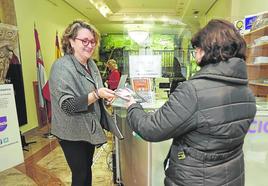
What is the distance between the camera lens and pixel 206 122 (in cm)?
90

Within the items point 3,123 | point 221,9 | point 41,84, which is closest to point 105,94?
point 3,123

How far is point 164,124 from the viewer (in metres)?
0.92

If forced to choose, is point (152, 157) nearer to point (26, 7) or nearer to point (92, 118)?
point (92, 118)

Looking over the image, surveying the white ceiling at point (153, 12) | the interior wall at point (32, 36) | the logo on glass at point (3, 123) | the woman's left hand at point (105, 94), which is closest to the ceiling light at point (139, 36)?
the woman's left hand at point (105, 94)

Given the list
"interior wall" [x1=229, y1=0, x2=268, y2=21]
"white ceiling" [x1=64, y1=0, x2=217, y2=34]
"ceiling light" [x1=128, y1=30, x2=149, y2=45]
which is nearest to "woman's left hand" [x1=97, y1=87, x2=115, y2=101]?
"ceiling light" [x1=128, y1=30, x2=149, y2=45]

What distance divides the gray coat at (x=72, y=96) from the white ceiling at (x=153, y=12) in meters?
5.71

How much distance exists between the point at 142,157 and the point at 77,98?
76 centimetres

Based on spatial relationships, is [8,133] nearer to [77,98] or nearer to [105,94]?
[77,98]

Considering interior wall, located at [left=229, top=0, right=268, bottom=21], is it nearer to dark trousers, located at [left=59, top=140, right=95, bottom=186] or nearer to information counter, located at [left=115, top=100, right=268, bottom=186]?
information counter, located at [left=115, top=100, right=268, bottom=186]

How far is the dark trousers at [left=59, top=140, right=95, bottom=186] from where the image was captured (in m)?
1.46

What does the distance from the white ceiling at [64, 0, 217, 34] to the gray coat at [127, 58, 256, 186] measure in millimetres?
6105

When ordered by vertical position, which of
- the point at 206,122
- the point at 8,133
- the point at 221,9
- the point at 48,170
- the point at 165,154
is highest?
the point at 221,9

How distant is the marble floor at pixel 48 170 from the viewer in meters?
2.66

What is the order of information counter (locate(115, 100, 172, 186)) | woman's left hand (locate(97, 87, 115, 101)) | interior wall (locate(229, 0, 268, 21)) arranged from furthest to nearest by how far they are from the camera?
interior wall (locate(229, 0, 268, 21)), information counter (locate(115, 100, 172, 186)), woman's left hand (locate(97, 87, 115, 101))
